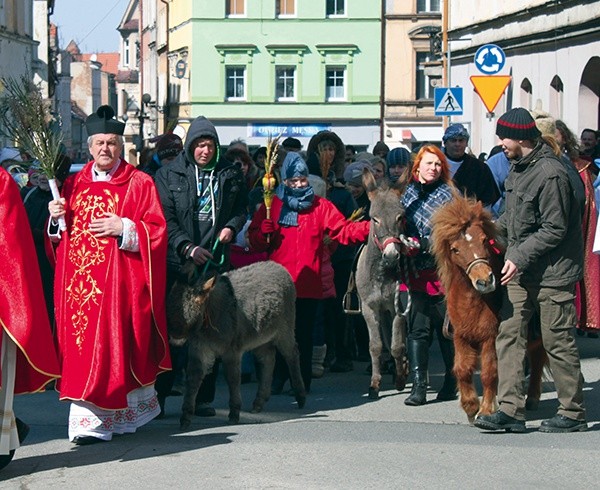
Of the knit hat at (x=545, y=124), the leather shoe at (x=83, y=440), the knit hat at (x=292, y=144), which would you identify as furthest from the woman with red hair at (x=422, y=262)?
the knit hat at (x=292, y=144)

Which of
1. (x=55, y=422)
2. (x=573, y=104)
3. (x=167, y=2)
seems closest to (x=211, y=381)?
(x=55, y=422)

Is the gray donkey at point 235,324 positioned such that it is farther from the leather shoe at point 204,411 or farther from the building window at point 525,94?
the building window at point 525,94

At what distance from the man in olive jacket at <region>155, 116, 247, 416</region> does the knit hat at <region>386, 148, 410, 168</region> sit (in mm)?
3315

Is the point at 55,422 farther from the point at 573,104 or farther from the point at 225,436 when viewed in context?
the point at 573,104

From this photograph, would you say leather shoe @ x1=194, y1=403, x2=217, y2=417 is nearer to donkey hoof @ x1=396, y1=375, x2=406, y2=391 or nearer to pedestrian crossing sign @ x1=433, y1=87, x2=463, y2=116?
donkey hoof @ x1=396, y1=375, x2=406, y2=391

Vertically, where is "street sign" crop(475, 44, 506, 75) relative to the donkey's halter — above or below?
above

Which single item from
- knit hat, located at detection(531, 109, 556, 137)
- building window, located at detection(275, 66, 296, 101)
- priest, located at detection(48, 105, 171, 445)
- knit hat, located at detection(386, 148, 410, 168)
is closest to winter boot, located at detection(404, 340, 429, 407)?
knit hat, located at detection(531, 109, 556, 137)

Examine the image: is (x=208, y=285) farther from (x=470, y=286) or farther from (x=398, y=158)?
(x=398, y=158)

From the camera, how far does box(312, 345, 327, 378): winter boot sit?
12.6 m

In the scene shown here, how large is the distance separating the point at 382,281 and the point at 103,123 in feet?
9.32

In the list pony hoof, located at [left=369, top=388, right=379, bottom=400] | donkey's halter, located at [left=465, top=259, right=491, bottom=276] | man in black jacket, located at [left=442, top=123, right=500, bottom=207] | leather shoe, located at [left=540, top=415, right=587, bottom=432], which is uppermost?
man in black jacket, located at [left=442, top=123, right=500, bottom=207]

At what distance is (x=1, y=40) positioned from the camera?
5009cm

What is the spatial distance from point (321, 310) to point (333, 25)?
48244 millimetres

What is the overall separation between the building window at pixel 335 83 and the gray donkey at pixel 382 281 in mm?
48641
